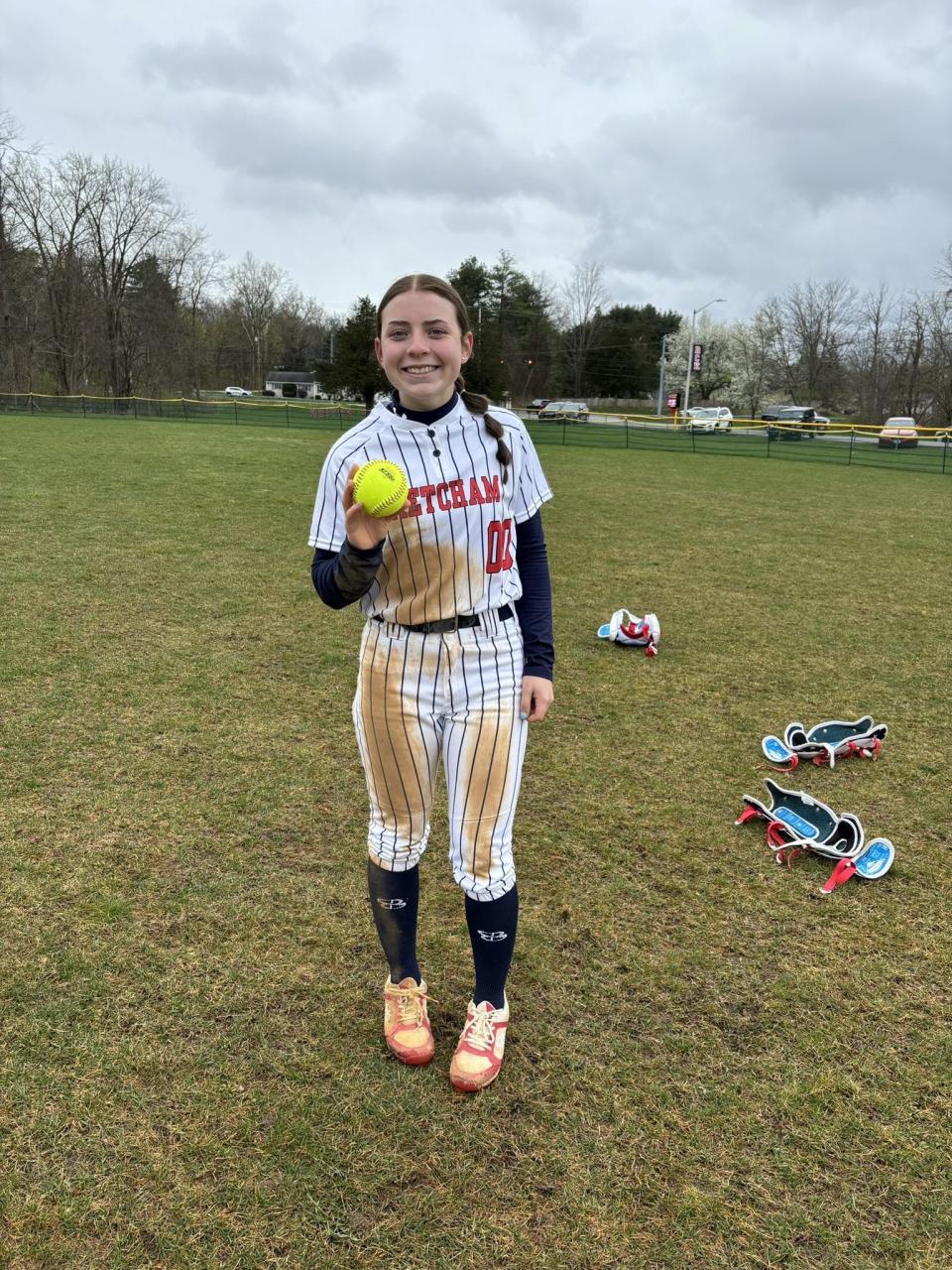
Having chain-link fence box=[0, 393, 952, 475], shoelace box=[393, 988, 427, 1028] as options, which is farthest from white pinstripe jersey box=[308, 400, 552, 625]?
chain-link fence box=[0, 393, 952, 475]

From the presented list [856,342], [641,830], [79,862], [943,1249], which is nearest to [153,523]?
[79,862]

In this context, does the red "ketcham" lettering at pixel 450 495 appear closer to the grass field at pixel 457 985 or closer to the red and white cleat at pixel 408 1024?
the red and white cleat at pixel 408 1024

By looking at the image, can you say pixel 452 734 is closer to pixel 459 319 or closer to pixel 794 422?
pixel 459 319

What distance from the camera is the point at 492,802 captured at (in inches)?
77.9

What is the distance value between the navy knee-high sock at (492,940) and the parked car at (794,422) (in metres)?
28.6

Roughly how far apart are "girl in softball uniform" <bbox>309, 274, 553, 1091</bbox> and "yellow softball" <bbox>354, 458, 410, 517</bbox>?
0.10 m

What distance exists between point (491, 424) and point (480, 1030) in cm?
151

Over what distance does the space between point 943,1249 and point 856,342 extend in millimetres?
63281

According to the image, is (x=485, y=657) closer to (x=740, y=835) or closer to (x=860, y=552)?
(x=740, y=835)

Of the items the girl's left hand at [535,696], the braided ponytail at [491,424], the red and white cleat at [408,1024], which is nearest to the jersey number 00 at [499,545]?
the braided ponytail at [491,424]

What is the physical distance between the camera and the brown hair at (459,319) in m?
1.84

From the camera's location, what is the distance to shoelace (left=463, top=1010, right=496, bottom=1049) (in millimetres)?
2119

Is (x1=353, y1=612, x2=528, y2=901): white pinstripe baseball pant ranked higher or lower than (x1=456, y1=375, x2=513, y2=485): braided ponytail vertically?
Result: lower

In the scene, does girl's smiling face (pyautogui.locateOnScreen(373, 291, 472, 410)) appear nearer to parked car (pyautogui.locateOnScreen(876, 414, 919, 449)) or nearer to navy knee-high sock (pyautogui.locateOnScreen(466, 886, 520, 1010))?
navy knee-high sock (pyautogui.locateOnScreen(466, 886, 520, 1010))
